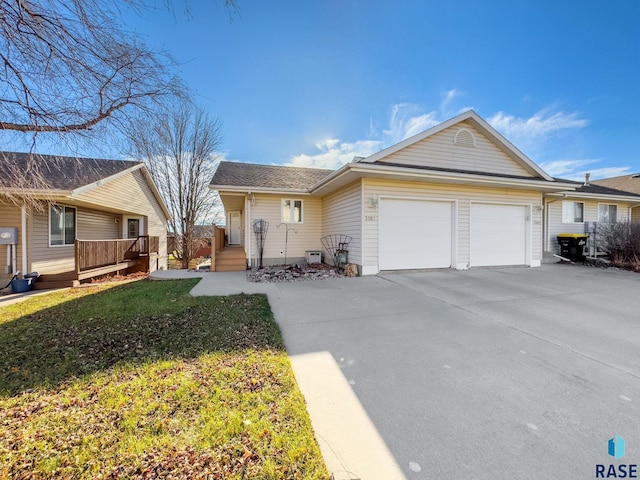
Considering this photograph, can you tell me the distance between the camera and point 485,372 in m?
2.66

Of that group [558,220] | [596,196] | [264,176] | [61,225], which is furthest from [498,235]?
[61,225]

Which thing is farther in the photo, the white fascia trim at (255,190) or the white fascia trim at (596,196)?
the white fascia trim at (596,196)

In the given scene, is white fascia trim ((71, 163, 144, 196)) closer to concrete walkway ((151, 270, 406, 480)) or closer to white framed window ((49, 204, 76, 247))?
white framed window ((49, 204, 76, 247))

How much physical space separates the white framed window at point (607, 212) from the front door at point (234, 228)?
1864cm

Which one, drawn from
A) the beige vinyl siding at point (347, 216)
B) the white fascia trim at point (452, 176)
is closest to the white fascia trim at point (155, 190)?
the beige vinyl siding at point (347, 216)

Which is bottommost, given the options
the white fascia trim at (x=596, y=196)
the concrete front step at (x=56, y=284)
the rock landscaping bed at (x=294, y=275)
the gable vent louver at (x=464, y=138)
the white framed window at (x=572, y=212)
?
the concrete front step at (x=56, y=284)

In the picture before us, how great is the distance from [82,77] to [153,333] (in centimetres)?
330

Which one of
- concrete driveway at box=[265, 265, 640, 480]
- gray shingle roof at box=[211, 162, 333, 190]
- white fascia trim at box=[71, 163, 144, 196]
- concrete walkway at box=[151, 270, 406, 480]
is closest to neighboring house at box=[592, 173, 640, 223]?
concrete driveway at box=[265, 265, 640, 480]

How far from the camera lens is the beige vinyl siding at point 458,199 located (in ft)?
25.8

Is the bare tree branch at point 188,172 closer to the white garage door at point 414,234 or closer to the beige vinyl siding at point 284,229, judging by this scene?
the beige vinyl siding at point 284,229

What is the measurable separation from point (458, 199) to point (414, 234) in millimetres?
1981

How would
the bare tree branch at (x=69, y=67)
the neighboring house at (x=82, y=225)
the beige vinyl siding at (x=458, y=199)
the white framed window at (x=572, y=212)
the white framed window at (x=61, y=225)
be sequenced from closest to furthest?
1. the bare tree branch at (x=69, y=67)
2. the beige vinyl siding at (x=458, y=199)
3. the neighboring house at (x=82, y=225)
4. the white framed window at (x=61, y=225)
5. the white framed window at (x=572, y=212)

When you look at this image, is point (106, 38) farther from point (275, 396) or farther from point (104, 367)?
point (275, 396)

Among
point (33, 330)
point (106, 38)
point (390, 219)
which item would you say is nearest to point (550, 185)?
point (390, 219)
